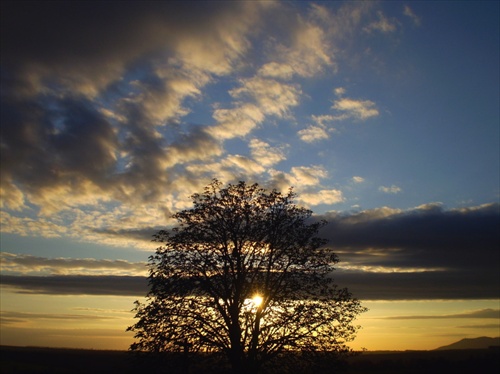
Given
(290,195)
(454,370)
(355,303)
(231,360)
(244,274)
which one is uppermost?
(290,195)

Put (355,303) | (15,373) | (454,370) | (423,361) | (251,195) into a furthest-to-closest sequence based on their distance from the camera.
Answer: (423,361)
(454,370)
(15,373)
(251,195)
(355,303)

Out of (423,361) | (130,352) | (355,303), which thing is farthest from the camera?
(423,361)

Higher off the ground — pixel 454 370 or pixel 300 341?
pixel 300 341

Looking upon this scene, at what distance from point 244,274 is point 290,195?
22.0 ft

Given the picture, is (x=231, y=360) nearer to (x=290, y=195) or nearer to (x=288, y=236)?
(x=288, y=236)

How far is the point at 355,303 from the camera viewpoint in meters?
28.8

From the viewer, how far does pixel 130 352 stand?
26.7 m

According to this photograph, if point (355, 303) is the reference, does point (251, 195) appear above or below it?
above

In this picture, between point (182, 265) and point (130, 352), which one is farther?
point (182, 265)

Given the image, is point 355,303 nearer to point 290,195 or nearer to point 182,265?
point 290,195

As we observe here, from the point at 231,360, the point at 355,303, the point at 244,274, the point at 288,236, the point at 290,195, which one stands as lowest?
the point at 231,360

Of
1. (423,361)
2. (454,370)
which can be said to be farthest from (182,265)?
(423,361)

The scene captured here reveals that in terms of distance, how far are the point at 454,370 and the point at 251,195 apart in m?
76.3

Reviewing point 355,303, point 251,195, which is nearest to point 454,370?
point 355,303
